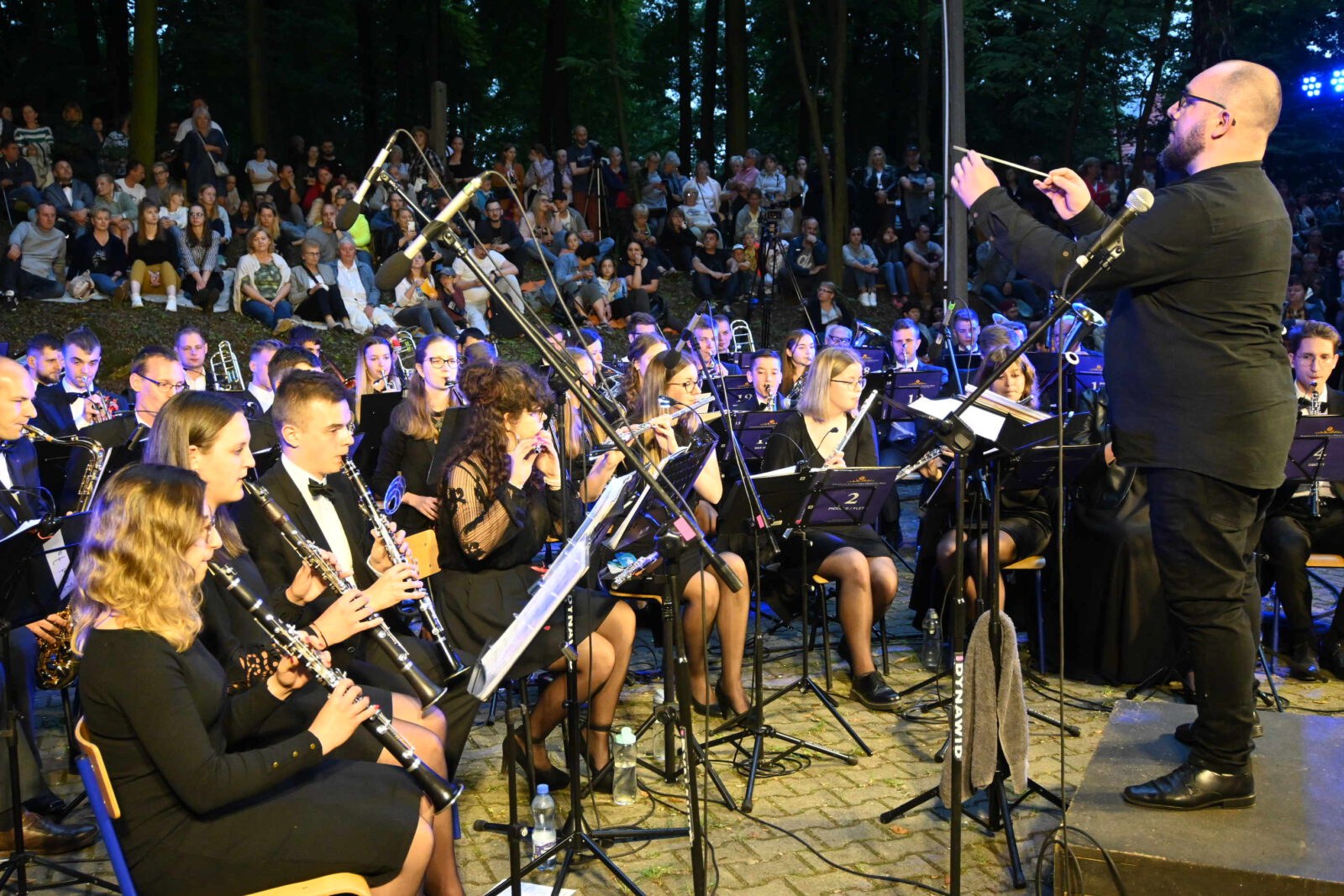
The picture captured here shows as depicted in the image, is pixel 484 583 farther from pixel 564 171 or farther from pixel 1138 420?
pixel 564 171

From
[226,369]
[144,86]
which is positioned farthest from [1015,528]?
[144,86]

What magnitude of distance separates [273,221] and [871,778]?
39.7ft

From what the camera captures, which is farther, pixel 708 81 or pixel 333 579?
pixel 708 81

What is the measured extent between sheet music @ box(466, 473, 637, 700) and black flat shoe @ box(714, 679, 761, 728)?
5.99ft

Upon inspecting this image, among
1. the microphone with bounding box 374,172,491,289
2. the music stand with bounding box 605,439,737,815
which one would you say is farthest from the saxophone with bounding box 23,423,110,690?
the music stand with bounding box 605,439,737,815

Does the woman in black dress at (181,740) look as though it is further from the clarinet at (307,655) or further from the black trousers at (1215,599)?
the black trousers at (1215,599)

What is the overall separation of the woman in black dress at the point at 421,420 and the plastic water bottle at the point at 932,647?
292 centimetres

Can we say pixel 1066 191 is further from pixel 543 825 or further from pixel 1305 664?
pixel 1305 664

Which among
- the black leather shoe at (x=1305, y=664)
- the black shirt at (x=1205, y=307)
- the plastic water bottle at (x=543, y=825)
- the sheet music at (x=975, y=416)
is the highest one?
the black shirt at (x=1205, y=307)

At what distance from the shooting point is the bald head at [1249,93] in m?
3.60

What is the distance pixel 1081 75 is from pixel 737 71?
6.42m

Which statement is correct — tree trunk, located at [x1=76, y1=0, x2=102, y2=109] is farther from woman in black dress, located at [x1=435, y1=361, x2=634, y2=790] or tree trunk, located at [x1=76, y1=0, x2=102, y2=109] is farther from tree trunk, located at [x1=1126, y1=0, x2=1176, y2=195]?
woman in black dress, located at [x1=435, y1=361, x2=634, y2=790]

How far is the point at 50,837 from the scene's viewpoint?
4.45 metres

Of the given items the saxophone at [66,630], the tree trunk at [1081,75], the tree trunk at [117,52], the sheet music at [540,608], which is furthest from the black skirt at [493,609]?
the tree trunk at [117,52]
